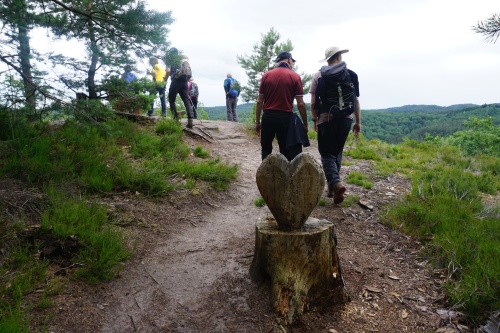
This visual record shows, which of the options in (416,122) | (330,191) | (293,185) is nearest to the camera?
(293,185)

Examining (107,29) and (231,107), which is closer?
(107,29)

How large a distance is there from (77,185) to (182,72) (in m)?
4.73

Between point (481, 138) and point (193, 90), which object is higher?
point (193, 90)

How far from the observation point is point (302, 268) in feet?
8.66

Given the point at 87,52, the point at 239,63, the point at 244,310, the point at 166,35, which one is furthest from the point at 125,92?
the point at 239,63

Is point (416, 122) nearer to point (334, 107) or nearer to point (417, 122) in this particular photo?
point (417, 122)

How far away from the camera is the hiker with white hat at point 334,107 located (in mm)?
4586

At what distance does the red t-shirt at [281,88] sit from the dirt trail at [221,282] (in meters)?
1.73

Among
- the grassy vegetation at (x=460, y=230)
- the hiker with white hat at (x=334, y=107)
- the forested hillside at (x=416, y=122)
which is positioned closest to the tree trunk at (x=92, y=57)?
the hiker with white hat at (x=334, y=107)

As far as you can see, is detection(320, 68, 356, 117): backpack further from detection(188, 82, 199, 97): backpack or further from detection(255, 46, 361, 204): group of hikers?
detection(188, 82, 199, 97): backpack

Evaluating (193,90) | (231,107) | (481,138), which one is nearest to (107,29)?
(193,90)

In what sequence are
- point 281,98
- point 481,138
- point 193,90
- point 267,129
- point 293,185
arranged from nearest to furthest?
point 293,185
point 281,98
point 267,129
point 193,90
point 481,138

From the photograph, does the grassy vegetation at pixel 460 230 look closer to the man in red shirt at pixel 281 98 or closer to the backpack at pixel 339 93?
the backpack at pixel 339 93

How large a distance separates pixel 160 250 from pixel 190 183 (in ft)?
6.02
